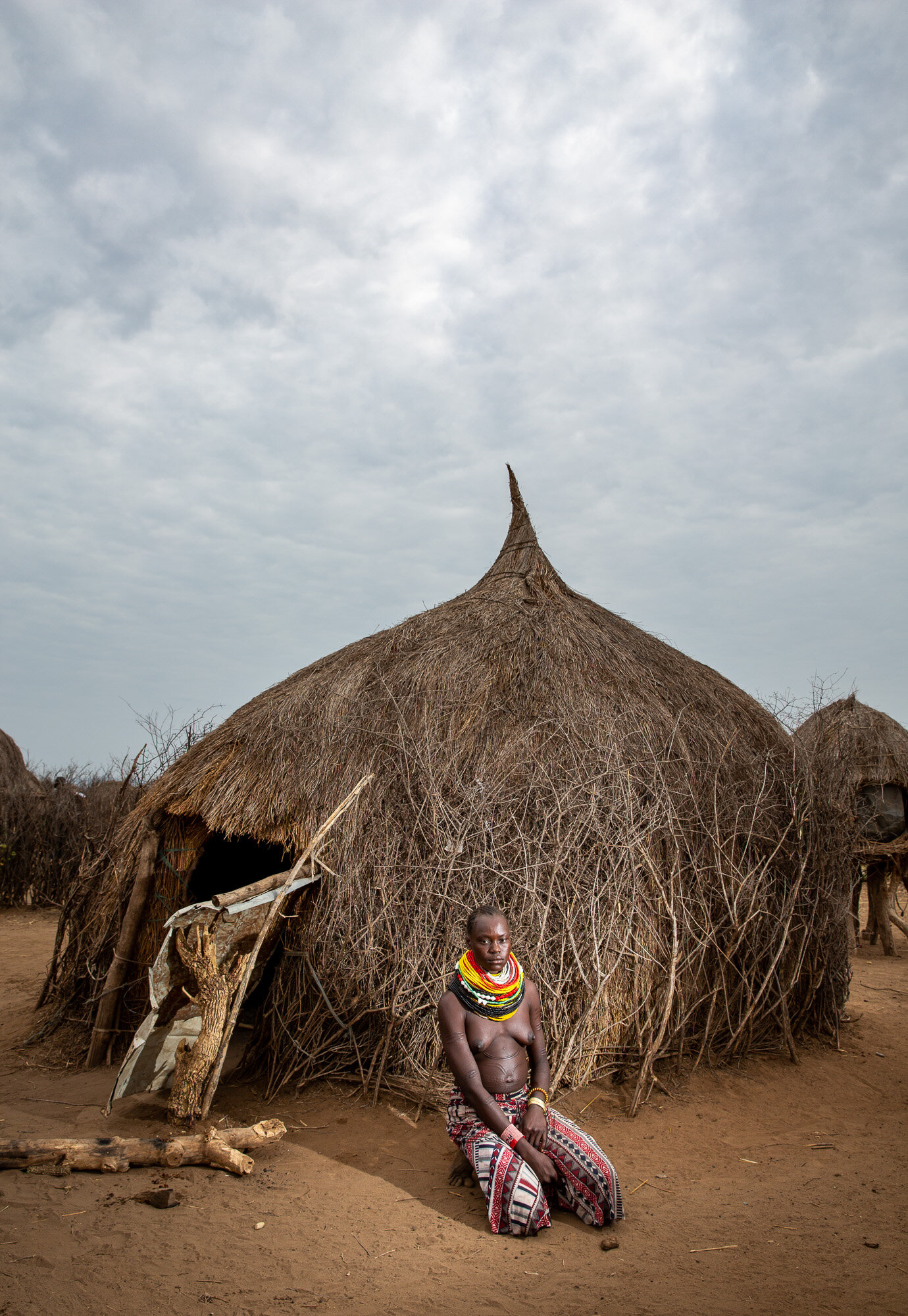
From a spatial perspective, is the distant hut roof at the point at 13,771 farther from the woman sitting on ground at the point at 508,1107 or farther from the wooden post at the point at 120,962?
the woman sitting on ground at the point at 508,1107

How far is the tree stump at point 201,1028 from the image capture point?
169 inches

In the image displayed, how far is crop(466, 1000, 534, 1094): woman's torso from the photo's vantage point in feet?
11.5

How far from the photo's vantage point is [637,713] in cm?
620

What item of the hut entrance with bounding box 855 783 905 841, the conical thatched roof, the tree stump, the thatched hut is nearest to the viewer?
the tree stump

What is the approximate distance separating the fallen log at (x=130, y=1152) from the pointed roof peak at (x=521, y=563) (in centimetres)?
512

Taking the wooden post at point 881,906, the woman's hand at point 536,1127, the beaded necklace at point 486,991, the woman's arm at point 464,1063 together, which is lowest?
the woman's hand at point 536,1127

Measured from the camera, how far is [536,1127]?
3.38m

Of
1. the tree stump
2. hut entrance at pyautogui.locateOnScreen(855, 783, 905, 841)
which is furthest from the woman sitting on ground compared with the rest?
hut entrance at pyautogui.locateOnScreen(855, 783, 905, 841)

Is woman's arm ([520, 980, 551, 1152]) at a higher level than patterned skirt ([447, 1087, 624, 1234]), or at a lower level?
higher

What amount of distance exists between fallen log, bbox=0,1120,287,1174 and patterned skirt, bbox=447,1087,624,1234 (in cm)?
124

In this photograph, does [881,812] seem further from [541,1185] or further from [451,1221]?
[451,1221]

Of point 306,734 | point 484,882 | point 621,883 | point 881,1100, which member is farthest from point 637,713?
point 881,1100

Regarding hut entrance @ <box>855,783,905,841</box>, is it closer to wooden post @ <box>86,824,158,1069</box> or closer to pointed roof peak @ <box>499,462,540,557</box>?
pointed roof peak @ <box>499,462,540,557</box>

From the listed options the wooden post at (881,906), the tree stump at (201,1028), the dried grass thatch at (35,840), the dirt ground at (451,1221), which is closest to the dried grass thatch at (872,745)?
the wooden post at (881,906)
